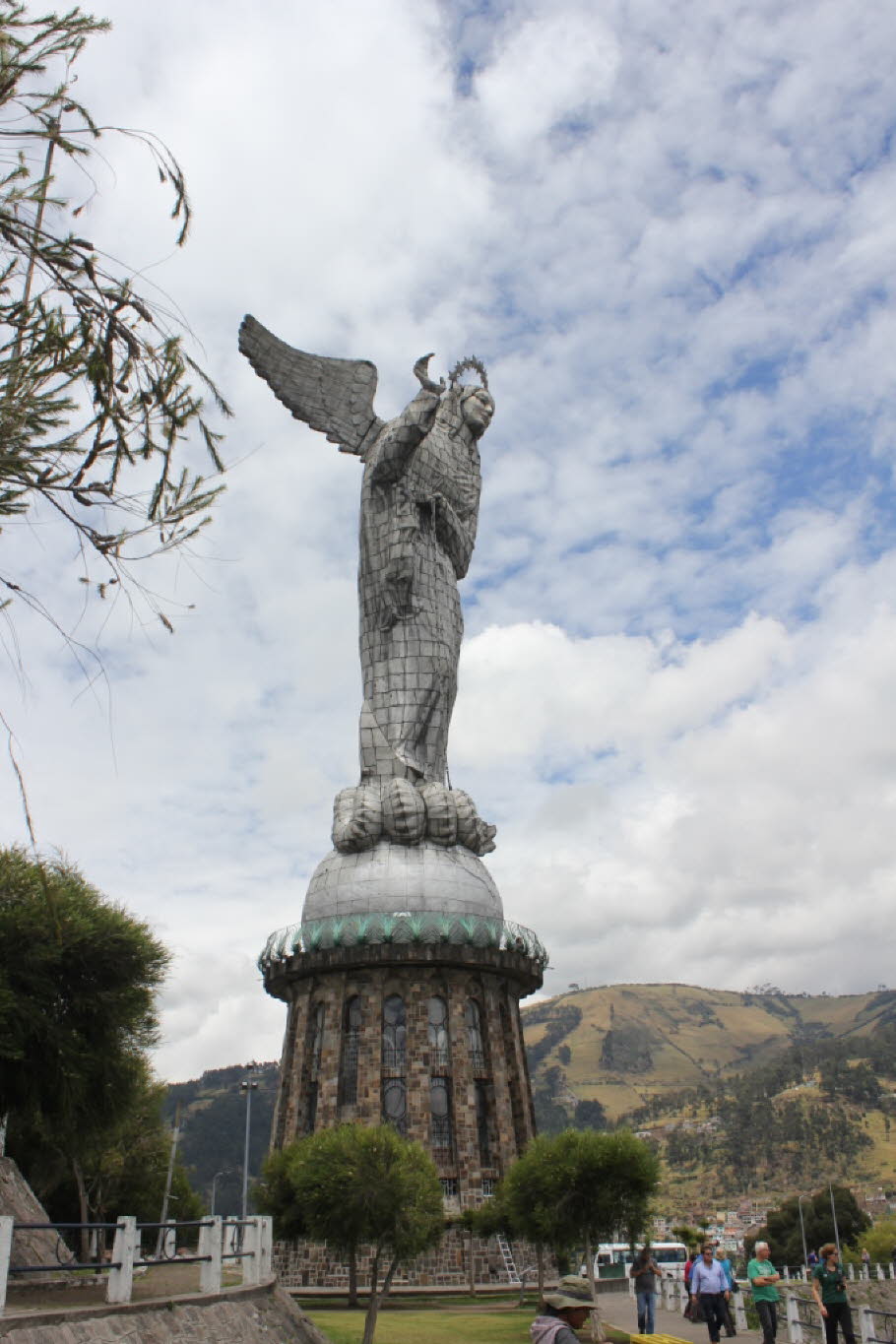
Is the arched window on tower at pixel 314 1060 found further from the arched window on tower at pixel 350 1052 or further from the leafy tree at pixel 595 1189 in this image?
the leafy tree at pixel 595 1189

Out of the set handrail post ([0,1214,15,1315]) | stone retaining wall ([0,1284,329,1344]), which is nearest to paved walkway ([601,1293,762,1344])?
stone retaining wall ([0,1284,329,1344])

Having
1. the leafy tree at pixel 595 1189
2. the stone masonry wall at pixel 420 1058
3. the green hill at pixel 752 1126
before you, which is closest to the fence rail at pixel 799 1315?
the leafy tree at pixel 595 1189

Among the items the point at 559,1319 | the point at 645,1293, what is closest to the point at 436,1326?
the point at 645,1293

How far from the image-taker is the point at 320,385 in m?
35.4

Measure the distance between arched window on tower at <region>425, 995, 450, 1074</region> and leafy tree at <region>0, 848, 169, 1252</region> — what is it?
482 inches

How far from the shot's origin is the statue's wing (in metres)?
35.0

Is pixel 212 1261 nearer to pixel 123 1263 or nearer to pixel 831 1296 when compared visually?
pixel 123 1263

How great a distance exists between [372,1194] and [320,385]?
25.3 meters

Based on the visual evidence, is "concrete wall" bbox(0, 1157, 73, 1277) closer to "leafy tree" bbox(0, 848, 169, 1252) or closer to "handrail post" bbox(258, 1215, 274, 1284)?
"leafy tree" bbox(0, 848, 169, 1252)

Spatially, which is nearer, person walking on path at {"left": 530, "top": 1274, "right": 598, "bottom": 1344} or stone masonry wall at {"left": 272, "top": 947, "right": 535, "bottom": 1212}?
person walking on path at {"left": 530, "top": 1274, "right": 598, "bottom": 1344}

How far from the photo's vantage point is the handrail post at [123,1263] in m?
9.55

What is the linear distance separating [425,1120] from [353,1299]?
5580 mm

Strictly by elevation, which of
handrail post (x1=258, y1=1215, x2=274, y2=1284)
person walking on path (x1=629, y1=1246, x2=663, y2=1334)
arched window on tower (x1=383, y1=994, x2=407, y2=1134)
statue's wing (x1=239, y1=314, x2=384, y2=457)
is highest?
statue's wing (x1=239, y1=314, x2=384, y2=457)

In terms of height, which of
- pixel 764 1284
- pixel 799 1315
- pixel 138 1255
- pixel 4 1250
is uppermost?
pixel 4 1250
